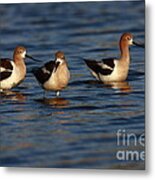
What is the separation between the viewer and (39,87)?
2328 mm

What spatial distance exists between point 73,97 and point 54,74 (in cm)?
12

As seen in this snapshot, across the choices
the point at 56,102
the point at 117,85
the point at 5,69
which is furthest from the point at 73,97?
the point at 5,69

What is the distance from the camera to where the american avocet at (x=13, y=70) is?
7.66ft

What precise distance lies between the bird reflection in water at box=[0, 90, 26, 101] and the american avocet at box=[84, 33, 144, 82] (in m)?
0.28

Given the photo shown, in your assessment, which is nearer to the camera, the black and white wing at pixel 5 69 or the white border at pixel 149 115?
the white border at pixel 149 115

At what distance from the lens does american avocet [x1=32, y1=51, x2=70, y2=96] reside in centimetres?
231

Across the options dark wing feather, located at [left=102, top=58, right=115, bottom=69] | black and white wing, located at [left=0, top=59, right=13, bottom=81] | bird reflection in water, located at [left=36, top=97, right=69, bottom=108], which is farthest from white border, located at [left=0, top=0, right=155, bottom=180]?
black and white wing, located at [left=0, top=59, right=13, bottom=81]

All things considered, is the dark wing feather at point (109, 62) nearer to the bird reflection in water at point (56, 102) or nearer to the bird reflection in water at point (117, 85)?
the bird reflection in water at point (117, 85)

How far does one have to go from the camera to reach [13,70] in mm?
2357

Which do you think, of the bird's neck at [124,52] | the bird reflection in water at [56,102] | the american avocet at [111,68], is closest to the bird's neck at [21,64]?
the bird reflection in water at [56,102]

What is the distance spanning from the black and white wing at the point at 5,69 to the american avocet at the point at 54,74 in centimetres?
10

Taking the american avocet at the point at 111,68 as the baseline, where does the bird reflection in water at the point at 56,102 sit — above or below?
below

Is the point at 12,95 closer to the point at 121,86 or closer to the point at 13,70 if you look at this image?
the point at 13,70

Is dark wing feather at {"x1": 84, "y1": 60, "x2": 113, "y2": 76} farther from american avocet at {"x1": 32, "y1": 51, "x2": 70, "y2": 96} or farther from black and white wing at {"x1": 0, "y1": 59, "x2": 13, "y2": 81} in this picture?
black and white wing at {"x1": 0, "y1": 59, "x2": 13, "y2": 81}
